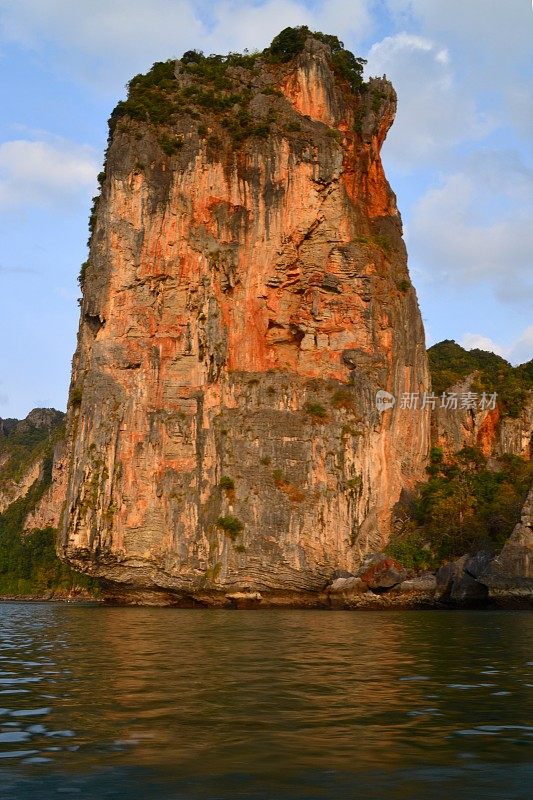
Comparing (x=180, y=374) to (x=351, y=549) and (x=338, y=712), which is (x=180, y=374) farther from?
(x=338, y=712)

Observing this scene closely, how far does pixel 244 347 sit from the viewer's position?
4334cm

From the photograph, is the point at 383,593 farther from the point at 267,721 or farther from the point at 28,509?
the point at 28,509

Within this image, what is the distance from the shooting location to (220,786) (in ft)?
20.3

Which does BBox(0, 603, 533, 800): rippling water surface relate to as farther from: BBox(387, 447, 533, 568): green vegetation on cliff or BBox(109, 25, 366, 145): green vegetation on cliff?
BBox(109, 25, 366, 145): green vegetation on cliff

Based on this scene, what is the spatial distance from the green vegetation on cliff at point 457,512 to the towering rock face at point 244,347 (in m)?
1.14

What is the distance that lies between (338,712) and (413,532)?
33.0 metres

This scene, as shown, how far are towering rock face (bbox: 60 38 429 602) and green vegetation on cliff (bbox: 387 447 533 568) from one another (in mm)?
1137

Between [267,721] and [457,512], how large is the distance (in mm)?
34132

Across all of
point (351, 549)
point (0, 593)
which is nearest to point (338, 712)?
point (351, 549)

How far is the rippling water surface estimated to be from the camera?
629 cm

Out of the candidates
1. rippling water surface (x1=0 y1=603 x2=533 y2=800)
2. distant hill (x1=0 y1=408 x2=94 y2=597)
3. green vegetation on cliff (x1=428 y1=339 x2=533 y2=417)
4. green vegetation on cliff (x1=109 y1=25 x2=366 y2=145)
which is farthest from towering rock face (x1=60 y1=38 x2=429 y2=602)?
distant hill (x1=0 y1=408 x2=94 y2=597)

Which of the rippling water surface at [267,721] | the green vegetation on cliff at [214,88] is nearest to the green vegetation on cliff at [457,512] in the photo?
the green vegetation on cliff at [214,88]

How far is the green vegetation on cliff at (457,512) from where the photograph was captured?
40156 millimetres

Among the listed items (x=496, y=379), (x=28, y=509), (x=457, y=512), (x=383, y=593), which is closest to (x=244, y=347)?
(x=457, y=512)
